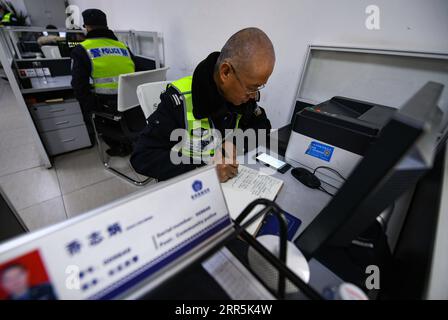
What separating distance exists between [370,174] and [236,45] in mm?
739

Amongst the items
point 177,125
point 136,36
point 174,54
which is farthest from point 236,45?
point 136,36

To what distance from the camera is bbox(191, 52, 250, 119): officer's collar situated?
3.09 feet

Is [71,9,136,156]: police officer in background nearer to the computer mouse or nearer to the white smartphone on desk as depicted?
the white smartphone on desk

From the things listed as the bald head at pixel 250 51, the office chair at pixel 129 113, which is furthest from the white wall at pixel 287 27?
the bald head at pixel 250 51

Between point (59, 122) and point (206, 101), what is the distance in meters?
2.04

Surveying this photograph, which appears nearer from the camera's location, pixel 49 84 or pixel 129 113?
pixel 129 113

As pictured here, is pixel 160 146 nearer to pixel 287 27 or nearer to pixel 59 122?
pixel 287 27

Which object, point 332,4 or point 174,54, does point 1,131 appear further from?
point 332,4

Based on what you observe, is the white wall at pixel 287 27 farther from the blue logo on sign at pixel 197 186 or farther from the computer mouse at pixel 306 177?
the blue logo on sign at pixel 197 186

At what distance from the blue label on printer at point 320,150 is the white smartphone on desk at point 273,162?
0.12 metres

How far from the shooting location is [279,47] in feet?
4.87

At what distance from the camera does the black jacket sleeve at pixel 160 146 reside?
93cm

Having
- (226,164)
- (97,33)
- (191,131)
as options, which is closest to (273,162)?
(226,164)

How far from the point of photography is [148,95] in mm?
1303
